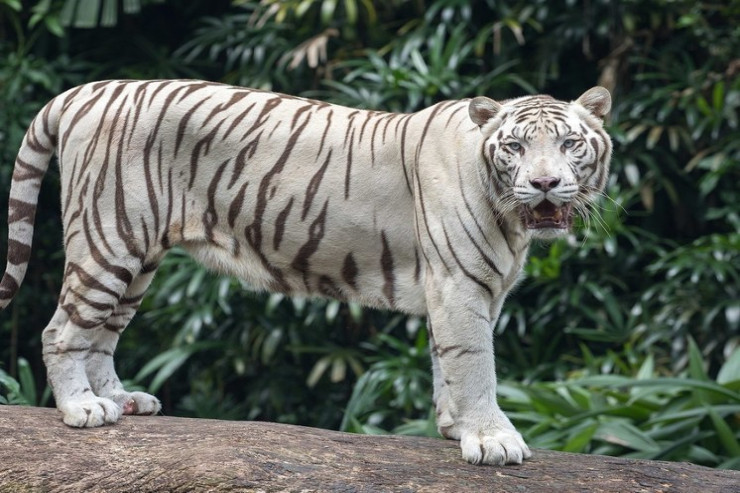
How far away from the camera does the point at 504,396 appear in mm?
6137

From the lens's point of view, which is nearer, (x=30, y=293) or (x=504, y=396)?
(x=504, y=396)


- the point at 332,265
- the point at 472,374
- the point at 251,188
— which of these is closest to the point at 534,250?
the point at 332,265

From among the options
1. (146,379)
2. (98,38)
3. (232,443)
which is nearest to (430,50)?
(98,38)

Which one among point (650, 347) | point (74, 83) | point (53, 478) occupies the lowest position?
point (53, 478)

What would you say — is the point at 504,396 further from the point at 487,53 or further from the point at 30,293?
the point at 30,293

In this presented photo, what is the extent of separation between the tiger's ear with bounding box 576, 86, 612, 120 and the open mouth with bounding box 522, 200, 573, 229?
1.50ft

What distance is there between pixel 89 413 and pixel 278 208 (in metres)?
1.04

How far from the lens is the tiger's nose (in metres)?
3.53

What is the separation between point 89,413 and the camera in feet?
12.9

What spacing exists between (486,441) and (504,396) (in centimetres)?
246

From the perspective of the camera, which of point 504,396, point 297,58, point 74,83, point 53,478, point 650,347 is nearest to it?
point 53,478

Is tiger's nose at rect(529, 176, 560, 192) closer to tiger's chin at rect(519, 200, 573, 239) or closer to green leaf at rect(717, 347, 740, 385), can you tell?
tiger's chin at rect(519, 200, 573, 239)

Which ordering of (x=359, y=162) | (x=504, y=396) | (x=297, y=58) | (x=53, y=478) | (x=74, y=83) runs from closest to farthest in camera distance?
(x=53, y=478)
(x=359, y=162)
(x=504, y=396)
(x=297, y=58)
(x=74, y=83)

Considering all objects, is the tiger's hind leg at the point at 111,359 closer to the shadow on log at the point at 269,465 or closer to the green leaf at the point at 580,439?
the shadow on log at the point at 269,465
